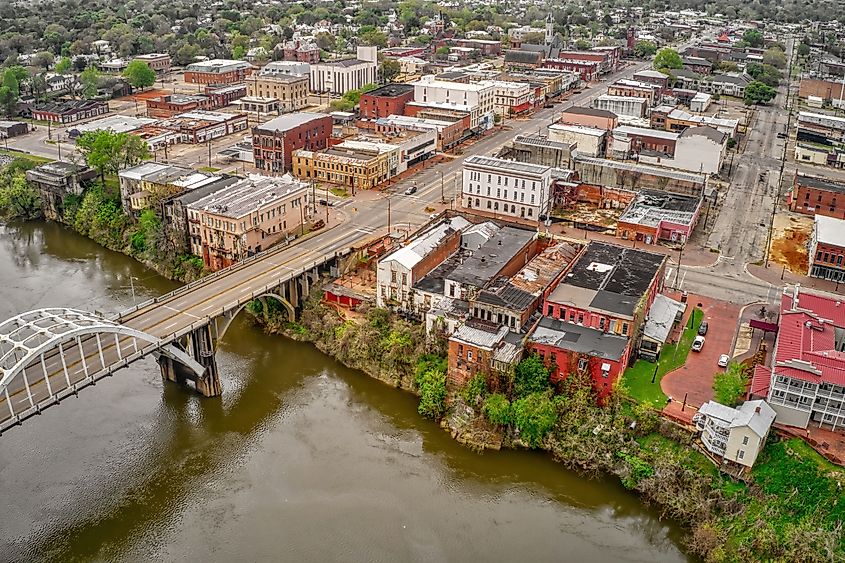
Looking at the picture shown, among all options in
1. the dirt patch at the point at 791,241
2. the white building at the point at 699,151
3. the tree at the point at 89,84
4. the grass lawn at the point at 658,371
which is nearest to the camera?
the grass lawn at the point at 658,371

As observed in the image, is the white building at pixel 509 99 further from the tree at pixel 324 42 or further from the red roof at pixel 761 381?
the red roof at pixel 761 381

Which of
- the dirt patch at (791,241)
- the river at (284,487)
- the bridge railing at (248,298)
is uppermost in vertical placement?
the bridge railing at (248,298)

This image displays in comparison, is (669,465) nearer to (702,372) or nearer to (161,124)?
Result: (702,372)

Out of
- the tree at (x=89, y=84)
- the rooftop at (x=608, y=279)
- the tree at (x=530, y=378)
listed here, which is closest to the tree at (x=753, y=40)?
the tree at (x=89, y=84)

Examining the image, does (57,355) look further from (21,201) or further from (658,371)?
(21,201)

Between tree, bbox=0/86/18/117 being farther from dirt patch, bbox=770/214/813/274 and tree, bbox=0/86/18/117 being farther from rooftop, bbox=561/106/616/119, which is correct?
dirt patch, bbox=770/214/813/274

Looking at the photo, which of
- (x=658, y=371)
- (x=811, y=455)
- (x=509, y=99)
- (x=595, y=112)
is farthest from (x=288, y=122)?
(x=811, y=455)

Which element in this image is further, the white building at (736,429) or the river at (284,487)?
the white building at (736,429)
